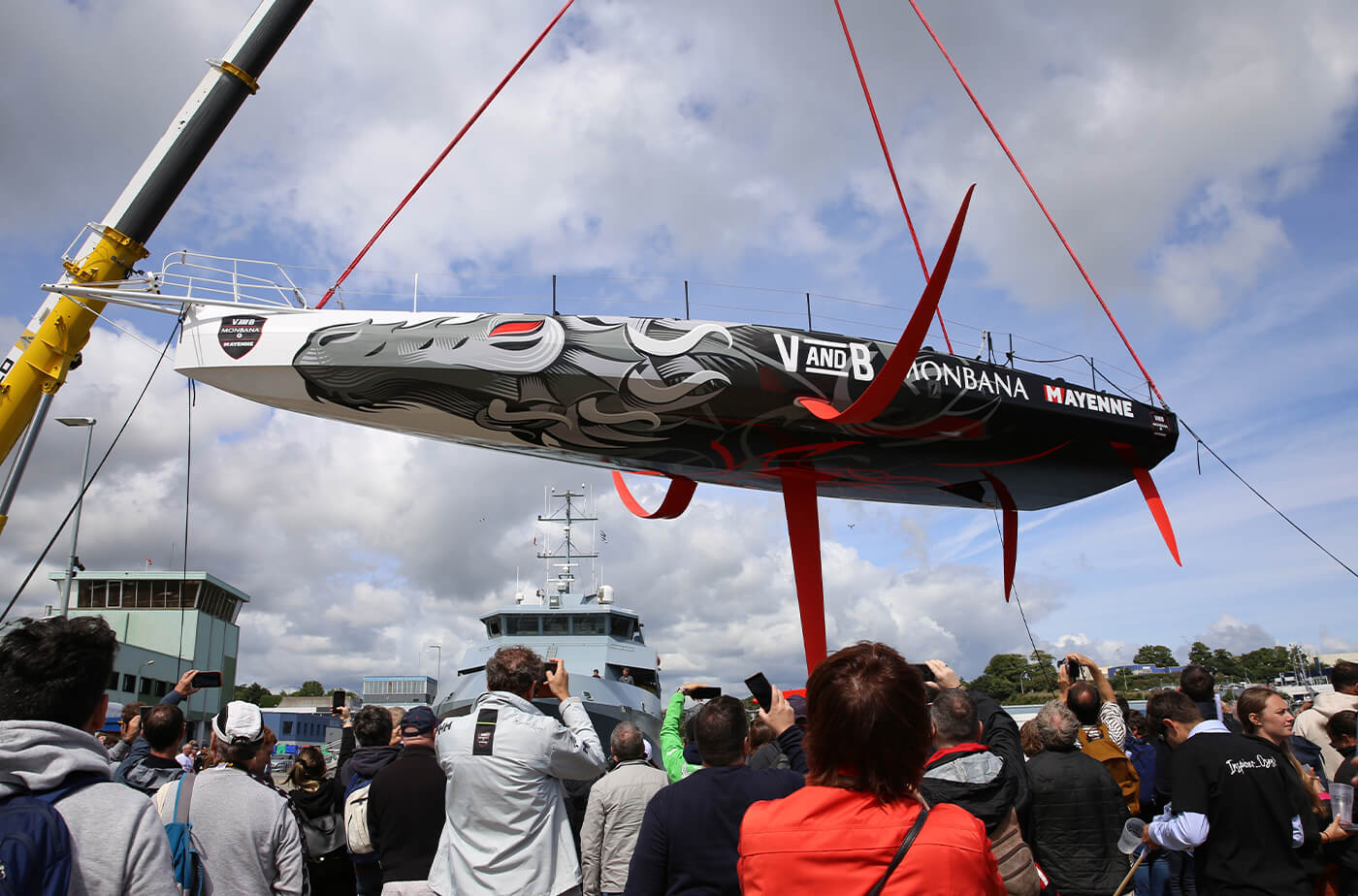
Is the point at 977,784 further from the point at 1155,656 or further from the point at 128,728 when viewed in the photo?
the point at 1155,656

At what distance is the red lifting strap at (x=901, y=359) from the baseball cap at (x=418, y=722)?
5175 mm

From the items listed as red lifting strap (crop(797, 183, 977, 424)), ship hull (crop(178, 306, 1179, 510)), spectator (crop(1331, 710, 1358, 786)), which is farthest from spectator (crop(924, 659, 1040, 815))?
ship hull (crop(178, 306, 1179, 510))

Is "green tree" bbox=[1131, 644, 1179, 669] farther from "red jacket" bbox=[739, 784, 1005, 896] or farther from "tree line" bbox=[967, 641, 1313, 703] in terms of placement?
"red jacket" bbox=[739, 784, 1005, 896]

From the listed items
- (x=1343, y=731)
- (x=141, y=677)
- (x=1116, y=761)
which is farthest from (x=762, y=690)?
(x=141, y=677)

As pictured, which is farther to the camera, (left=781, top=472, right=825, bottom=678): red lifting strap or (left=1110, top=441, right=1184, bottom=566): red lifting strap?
(left=1110, top=441, right=1184, bottom=566): red lifting strap

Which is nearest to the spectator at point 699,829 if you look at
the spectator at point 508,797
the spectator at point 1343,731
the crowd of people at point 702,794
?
the crowd of people at point 702,794

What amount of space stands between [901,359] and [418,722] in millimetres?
5316

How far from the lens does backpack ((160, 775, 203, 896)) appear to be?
107 inches

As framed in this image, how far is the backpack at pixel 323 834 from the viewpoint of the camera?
4500 mm

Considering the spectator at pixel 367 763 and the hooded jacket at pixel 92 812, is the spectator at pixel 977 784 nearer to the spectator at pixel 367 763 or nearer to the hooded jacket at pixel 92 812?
the hooded jacket at pixel 92 812

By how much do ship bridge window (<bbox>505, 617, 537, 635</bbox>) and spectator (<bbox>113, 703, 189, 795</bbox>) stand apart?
12949 mm

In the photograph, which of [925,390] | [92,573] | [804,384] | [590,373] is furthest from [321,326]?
[92,573]

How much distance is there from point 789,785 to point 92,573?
51.0m

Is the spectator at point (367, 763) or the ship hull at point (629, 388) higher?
the ship hull at point (629, 388)
